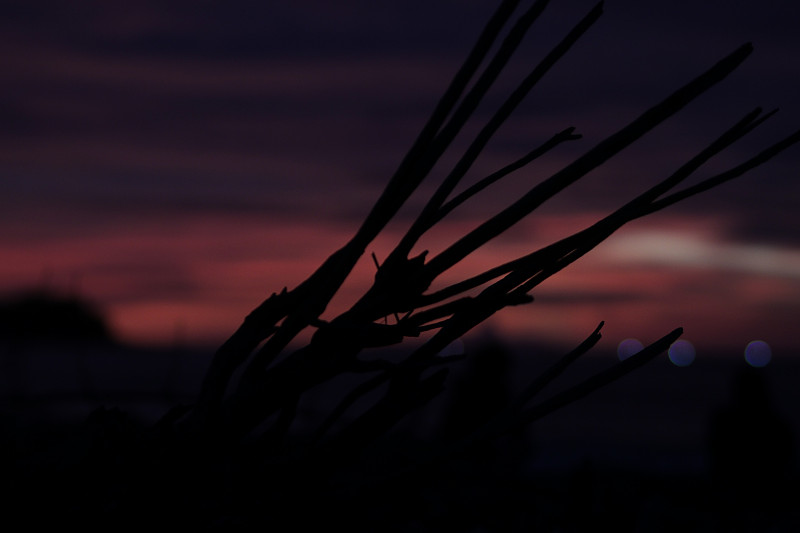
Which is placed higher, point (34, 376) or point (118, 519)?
point (34, 376)

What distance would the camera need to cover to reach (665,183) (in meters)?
1.62

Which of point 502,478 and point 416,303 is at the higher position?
point 416,303

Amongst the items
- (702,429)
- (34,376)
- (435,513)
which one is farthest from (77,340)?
(702,429)

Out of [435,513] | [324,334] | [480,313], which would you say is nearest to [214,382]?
[324,334]

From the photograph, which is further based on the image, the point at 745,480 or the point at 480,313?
the point at 745,480

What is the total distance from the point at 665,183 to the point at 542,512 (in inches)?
70.6

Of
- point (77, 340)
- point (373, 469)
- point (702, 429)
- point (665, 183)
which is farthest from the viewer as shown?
point (702, 429)

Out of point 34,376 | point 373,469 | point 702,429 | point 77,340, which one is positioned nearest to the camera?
point 373,469

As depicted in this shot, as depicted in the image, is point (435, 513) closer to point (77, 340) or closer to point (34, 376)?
point (77, 340)

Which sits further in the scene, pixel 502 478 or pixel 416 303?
pixel 502 478

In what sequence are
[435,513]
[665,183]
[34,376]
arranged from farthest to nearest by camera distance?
[34,376]
[435,513]
[665,183]

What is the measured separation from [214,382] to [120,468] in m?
0.25

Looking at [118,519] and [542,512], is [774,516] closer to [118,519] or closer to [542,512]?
[542,512]

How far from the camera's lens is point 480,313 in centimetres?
165
